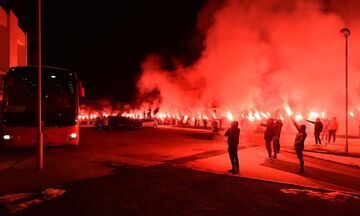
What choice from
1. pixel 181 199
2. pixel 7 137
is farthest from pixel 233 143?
pixel 7 137

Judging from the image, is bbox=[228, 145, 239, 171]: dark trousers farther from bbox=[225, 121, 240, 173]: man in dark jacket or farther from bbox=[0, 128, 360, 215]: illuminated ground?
bbox=[0, 128, 360, 215]: illuminated ground

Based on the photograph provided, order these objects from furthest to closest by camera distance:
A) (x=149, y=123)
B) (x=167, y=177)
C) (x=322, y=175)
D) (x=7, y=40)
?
(x=149, y=123), (x=7, y=40), (x=322, y=175), (x=167, y=177)

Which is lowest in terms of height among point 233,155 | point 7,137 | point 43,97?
point 233,155

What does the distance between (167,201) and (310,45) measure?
16.5 metres

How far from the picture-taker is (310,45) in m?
18.6

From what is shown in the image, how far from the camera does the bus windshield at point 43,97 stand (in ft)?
35.4

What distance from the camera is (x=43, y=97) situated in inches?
444

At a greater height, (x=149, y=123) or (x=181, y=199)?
(x=149, y=123)

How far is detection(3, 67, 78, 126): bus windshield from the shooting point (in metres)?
10.8

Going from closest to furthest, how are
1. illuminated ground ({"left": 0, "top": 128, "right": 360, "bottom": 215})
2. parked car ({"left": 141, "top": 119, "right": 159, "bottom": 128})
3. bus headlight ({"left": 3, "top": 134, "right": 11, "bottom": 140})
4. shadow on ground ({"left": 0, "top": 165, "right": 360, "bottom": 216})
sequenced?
shadow on ground ({"left": 0, "top": 165, "right": 360, "bottom": 216}) < illuminated ground ({"left": 0, "top": 128, "right": 360, "bottom": 215}) < bus headlight ({"left": 3, "top": 134, "right": 11, "bottom": 140}) < parked car ({"left": 141, "top": 119, "right": 159, "bottom": 128})

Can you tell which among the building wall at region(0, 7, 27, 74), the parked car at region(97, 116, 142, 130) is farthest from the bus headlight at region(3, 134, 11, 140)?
the parked car at region(97, 116, 142, 130)

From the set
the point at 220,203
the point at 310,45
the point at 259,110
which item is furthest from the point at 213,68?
the point at 220,203

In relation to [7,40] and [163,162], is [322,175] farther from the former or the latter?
[7,40]

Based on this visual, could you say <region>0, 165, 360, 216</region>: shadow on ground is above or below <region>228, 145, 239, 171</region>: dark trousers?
below
